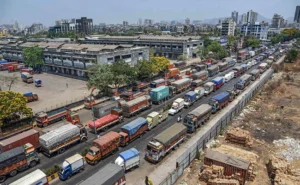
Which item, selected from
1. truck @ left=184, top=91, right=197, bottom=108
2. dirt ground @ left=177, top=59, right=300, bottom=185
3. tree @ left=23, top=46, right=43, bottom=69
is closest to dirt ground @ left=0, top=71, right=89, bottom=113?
tree @ left=23, top=46, right=43, bottom=69

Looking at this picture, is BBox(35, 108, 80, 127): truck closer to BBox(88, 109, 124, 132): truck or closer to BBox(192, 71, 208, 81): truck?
BBox(88, 109, 124, 132): truck

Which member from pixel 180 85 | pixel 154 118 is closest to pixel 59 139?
pixel 154 118

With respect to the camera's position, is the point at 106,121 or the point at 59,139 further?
the point at 106,121

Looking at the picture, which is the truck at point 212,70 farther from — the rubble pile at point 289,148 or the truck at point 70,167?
the truck at point 70,167

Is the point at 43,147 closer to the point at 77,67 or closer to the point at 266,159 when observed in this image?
the point at 266,159

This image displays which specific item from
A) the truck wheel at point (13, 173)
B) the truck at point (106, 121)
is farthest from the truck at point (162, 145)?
the truck wheel at point (13, 173)

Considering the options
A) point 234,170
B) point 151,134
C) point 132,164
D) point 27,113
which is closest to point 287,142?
point 234,170

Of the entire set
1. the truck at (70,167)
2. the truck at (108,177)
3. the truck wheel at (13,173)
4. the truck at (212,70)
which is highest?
the truck at (212,70)

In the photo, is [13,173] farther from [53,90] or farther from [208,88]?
[208,88]
